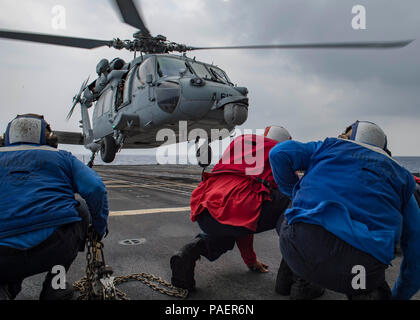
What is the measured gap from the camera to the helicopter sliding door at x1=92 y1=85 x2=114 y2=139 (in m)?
11.1

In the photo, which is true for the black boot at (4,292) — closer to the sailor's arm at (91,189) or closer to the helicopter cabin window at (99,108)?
the sailor's arm at (91,189)

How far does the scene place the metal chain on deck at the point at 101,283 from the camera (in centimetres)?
216

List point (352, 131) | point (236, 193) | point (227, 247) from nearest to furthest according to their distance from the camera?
1. point (352, 131)
2. point (236, 193)
3. point (227, 247)

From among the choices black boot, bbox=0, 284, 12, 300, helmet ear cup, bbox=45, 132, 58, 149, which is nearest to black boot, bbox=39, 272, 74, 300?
black boot, bbox=0, 284, 12, 300

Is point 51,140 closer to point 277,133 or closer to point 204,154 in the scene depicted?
point 277,133

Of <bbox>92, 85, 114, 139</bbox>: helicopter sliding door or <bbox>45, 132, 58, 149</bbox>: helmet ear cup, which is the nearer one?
<bbox>45, 132, 58, 149</bbox>: helmet ear cup

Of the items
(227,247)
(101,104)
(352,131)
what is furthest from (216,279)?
(101,104)

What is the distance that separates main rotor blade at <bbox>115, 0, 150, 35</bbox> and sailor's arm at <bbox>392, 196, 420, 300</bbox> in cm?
720

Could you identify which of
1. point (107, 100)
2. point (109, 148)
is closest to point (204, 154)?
point (109, 148)

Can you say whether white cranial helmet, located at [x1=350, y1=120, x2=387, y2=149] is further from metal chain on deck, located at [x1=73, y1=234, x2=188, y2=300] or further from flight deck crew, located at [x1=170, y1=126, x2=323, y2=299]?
metal chain on deck, located at [x1=73, y1=234, x2=188, y2=300]

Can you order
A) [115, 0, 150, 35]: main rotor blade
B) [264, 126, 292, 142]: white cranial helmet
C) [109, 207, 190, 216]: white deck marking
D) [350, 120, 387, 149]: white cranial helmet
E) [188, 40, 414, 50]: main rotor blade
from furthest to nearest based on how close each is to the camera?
1. [115, 0, 150, 35]: main rotor blade
2. [188, 40, 414, 50]: main rotor blade
3. [109, 207, 190, 216]: white deck marking
4. [264, 126, 292, 142]: white cranial helmet
5. [350, 120, 387, 149]: white cranial helmet

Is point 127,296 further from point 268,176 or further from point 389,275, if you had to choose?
point 389,275

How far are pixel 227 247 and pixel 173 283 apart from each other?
0.57 meters
